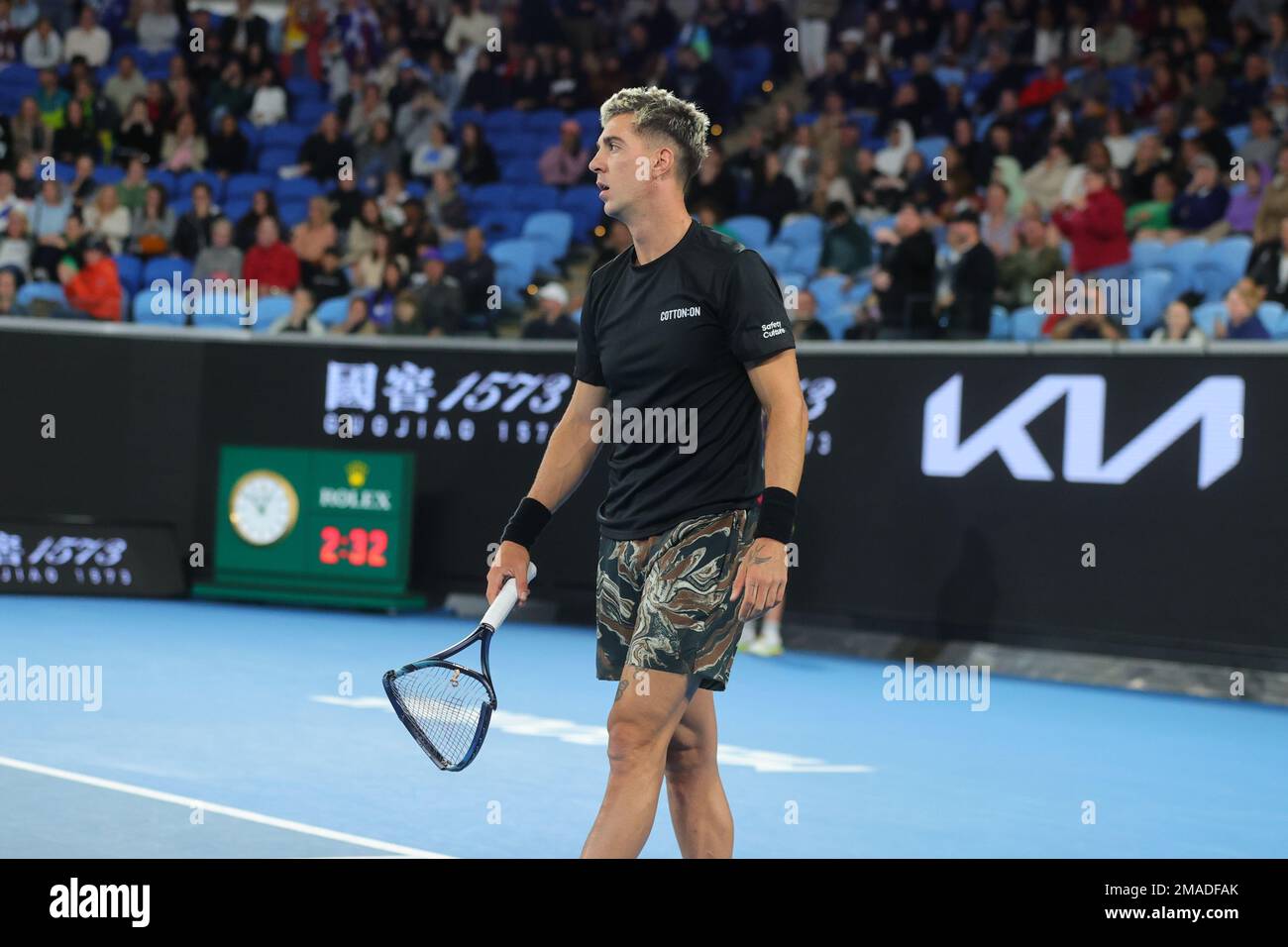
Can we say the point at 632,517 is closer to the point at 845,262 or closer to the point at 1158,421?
the point at 1158,421

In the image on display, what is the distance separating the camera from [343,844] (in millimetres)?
5645

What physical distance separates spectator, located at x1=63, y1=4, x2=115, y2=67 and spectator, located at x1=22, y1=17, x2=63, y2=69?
12 cm

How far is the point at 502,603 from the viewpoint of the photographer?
14.5 feet

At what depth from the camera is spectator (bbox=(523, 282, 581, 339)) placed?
13.0m

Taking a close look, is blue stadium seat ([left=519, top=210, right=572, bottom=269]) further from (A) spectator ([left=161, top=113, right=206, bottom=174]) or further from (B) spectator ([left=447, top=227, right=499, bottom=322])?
(A) spectator ([left=161, top=113, right=206, bottom=174])

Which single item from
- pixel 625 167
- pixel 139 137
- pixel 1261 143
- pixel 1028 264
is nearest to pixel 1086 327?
pixel 1028 264

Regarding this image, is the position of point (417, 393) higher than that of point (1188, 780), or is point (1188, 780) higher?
point (417, 393)

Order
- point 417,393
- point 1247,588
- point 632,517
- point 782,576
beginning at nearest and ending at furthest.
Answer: point 782,576, point 632,517, point 1247,588, point 417,393

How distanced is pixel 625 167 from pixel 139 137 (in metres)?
14.8

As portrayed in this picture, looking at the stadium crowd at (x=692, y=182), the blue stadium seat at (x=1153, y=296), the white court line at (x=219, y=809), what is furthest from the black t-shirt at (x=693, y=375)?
the blue stadium seat at (x=1153, y=296)

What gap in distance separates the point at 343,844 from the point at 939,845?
2073 millimetres
